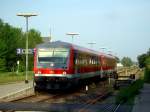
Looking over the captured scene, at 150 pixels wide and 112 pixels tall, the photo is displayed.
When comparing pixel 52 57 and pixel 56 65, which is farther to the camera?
pixel 52 57

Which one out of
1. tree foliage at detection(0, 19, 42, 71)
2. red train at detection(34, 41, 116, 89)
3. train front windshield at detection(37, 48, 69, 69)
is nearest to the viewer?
red train at detection(34, 41, 116, 89)

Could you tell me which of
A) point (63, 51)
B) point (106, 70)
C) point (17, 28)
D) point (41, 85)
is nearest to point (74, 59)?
point (63, 51)

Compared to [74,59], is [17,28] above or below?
above

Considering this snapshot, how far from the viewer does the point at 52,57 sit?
28234mm

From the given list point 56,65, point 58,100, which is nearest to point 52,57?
point 56,65

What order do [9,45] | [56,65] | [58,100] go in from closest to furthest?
[58,100] → [56,65] → [9,45]

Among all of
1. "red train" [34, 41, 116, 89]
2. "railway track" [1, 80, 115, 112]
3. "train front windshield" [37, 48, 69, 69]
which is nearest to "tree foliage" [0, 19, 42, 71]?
"red train" [34, 41, 116, 89]

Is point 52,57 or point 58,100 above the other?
point 52,57

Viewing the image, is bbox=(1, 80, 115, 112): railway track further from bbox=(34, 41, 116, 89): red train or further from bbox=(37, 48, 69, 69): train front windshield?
bbox=(37, 48, 69, 69): train front windshield

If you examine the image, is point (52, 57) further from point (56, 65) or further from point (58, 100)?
point (58, 100)

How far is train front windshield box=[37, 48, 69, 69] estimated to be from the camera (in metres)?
27.8

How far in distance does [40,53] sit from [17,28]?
77848 mm

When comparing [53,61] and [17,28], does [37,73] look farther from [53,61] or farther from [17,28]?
[17,28]

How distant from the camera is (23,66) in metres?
84.9
